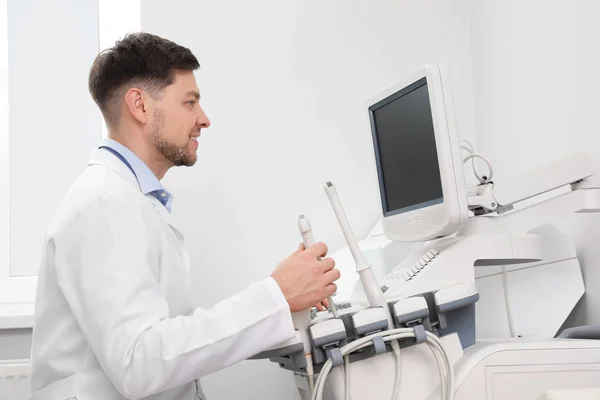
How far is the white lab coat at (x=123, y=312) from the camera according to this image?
42.8 inches

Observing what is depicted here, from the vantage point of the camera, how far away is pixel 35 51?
2.65 metres

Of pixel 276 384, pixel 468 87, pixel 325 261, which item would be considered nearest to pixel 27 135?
pixel 276 384

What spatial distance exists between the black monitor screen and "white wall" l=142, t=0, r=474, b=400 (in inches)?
28.1

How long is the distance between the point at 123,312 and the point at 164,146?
488 millimetres

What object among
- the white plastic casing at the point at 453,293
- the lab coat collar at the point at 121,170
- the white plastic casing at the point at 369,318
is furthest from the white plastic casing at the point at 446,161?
the lab coat collar at the point at 121,170

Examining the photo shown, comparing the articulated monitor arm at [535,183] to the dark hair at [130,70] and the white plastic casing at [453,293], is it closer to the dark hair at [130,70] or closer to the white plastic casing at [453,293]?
the white plastic casing at [453,293]

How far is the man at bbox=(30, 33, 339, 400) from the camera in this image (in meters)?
1.09

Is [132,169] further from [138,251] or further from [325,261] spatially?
[325,261]

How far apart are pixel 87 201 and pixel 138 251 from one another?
0.42ft

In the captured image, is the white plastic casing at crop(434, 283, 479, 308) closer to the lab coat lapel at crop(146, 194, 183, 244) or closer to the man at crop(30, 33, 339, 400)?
the man at crop(30, 33, 339, 400)

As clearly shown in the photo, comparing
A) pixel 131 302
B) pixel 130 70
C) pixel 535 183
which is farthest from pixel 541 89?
pixel 131 302

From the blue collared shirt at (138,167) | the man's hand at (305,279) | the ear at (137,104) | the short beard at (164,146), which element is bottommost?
the man's hand at (305,279)

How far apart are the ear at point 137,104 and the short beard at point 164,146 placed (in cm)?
2

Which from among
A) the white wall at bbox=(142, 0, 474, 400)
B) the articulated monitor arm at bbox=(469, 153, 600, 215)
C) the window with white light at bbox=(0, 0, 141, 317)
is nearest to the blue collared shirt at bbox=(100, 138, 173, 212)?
the articulated monitor arm at bbox=(469, 153, 600, 215)
